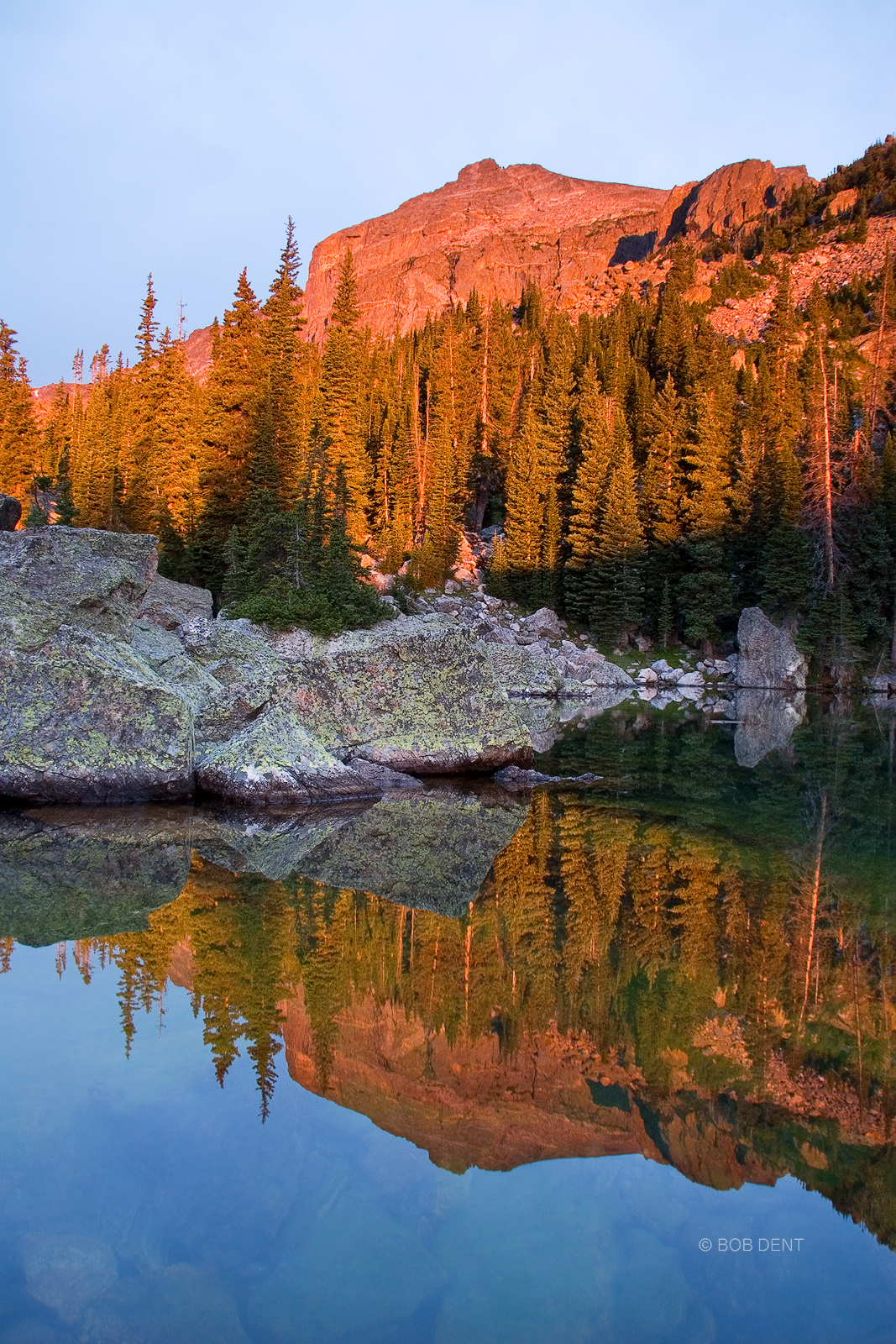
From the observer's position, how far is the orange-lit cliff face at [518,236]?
11069 cm

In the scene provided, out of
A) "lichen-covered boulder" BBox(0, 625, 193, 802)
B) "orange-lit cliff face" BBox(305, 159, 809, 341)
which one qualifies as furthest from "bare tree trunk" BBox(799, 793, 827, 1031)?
"orange-lit cliff face" BBox(305, 159, 809, 341)

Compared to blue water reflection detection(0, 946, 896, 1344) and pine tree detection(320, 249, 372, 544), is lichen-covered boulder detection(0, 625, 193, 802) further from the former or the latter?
pine tree detection(320, 249, 372, 544)

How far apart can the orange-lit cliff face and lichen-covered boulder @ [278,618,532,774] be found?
95.3 meters

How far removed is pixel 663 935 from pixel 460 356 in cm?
6502

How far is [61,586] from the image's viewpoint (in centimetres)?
1292

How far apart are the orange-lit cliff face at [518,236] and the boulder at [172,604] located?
82.7 meters

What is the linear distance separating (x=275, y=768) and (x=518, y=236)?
142m

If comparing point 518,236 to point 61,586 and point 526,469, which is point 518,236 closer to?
point 526,469

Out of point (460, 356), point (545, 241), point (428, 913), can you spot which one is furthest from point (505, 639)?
point (545, 241)

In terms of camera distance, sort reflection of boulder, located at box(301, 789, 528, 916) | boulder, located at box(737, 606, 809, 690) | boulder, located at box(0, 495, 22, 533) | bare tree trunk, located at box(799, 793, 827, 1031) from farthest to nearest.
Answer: boulder, located at box(737, 606, 809, 690), boulder, located at box(0, 495, 22, 533), reflection of boulder, located at box(301, 789, 528, 916), bare tree trunk, located at box(799, 793, 827, 1031)

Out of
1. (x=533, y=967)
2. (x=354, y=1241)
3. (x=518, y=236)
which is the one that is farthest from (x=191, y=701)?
(x=518, y=236)

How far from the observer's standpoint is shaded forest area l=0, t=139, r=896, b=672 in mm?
41344

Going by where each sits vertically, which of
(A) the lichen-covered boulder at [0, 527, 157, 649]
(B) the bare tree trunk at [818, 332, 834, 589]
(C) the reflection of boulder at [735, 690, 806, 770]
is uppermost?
(B) the bare tree trunk at [818, 332, 834, 589]

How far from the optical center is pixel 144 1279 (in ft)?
10.8
